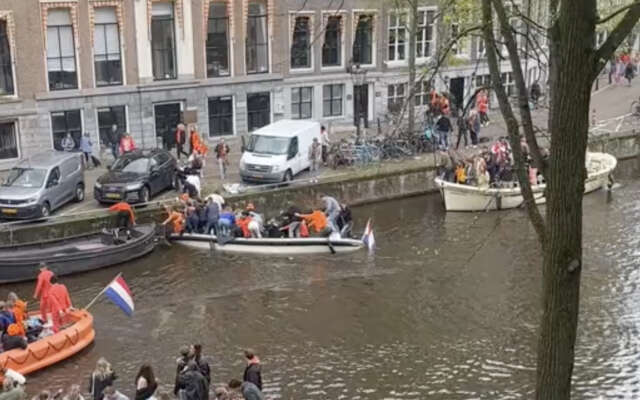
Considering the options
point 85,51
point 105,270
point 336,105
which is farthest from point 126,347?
point 336,105

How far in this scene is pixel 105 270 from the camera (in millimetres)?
23125

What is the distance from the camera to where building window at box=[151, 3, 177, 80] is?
33250 millimetres

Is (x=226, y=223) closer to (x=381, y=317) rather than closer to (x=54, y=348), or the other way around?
(x=381, y=317)

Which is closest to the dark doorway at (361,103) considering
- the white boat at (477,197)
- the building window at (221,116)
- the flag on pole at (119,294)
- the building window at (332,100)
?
the building window at (332,100)

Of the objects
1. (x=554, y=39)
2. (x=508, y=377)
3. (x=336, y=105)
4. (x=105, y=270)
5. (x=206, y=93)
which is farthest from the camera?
(x=336, y=105)

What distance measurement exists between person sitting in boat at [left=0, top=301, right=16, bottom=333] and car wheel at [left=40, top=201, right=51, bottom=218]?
810cm

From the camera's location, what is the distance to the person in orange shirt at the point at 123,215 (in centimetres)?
2439

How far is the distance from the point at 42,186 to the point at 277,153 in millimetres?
7921

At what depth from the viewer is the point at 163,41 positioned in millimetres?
33500

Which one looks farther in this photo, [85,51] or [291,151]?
[85,51]

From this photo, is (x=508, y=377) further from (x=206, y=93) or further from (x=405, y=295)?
(x=206, y=93)

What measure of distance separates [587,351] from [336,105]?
23653 millimetres

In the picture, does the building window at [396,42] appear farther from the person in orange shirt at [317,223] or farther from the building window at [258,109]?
the person in orange shirt at [317,223]

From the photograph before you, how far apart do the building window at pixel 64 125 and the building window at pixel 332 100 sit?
38.3 ft
